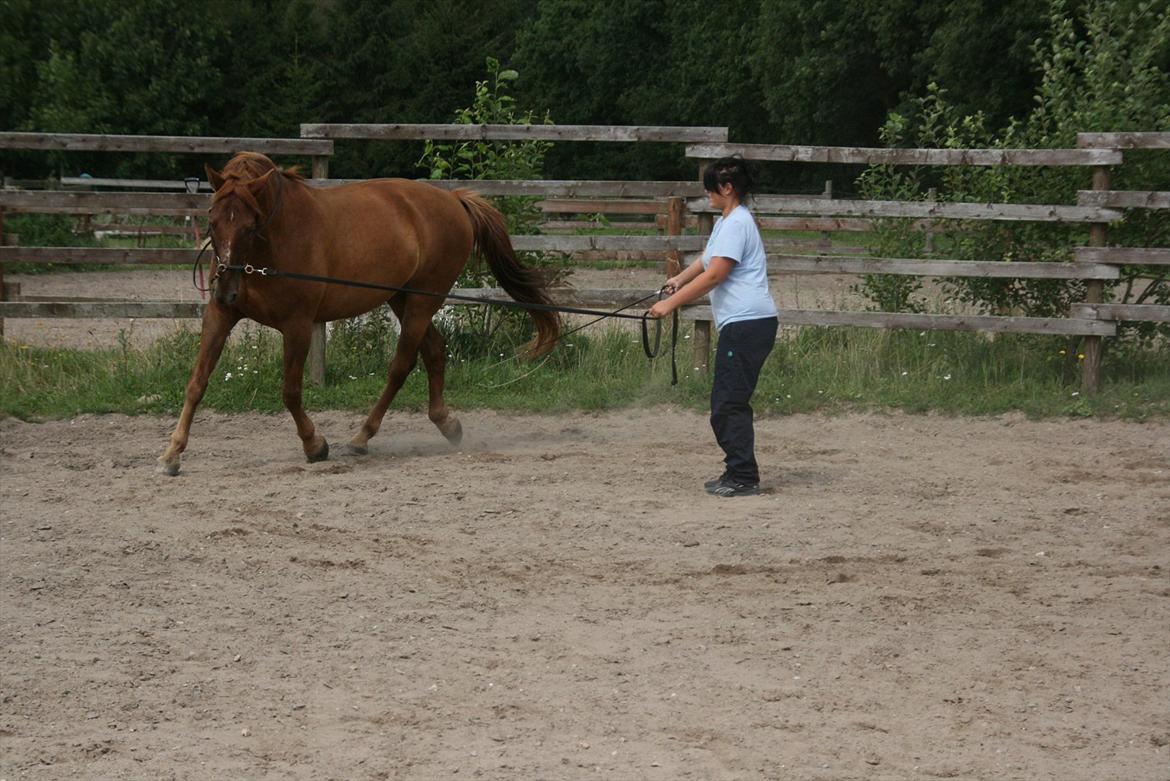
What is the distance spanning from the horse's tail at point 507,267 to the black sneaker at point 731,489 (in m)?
2.20

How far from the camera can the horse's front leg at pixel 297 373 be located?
8.08m

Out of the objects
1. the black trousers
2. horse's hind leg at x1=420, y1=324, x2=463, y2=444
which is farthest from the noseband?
the black trousers

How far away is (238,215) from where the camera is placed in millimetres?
7551

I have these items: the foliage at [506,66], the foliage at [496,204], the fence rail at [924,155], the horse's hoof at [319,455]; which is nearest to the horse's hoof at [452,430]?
the horse's hoof at [319,455]

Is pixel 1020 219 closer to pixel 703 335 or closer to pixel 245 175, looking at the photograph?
pixel 703 335

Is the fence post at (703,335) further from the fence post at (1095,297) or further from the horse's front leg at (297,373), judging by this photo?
the horse's front leg at (297,373)

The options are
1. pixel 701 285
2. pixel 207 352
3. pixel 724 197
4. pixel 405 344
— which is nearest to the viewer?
pixel 701 285

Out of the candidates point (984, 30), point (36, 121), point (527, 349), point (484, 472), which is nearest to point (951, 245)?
point (527, 349)

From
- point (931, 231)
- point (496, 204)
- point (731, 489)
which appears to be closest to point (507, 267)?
point (496, 204)

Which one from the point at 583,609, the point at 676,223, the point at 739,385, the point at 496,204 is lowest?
the point at 583,609

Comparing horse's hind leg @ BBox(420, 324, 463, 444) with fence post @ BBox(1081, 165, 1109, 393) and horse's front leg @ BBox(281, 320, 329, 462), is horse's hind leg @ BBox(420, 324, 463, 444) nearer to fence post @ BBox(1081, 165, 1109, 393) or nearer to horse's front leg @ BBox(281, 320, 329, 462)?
horse's front leg @ BBox(281, 320, 329, 462)

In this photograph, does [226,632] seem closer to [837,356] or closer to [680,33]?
[837,356]

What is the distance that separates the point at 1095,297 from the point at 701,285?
420cm

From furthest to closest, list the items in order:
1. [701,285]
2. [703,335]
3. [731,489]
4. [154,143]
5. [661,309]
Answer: [703,335] < [154,143] < [731,489] < [701,285] < [661,309]
